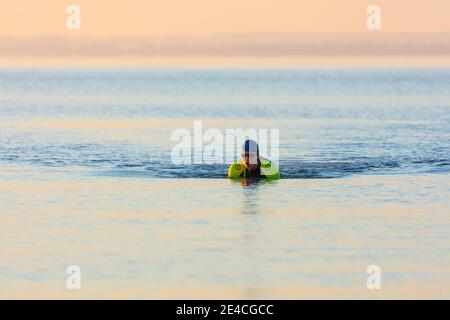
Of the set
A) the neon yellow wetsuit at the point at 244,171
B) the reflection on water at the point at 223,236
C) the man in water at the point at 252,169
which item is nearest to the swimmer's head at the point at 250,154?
the man in water at the point at 252,169

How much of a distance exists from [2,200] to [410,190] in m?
10.1

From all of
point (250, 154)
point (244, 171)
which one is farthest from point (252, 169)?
point (250, 154)

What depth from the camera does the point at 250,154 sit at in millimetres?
33594

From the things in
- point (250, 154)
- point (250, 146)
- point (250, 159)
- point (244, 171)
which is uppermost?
point (250, 146)

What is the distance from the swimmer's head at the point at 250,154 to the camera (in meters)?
33.2

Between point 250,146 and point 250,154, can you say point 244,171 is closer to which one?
point 250,154

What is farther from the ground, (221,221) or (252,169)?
(252,169)

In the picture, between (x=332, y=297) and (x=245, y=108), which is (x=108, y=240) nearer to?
(x=332, y=297)

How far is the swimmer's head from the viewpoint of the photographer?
3316cm

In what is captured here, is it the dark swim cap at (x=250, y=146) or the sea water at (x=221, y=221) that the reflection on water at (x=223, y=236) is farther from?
the dark swim cap at (x=250, y=146)

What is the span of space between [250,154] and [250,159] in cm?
25

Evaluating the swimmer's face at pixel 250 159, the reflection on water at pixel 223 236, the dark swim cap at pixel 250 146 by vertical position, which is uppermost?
the dark swim cap at pixel 250 146

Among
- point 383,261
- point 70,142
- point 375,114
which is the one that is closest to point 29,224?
point 383,261

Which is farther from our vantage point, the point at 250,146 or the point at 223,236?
the point at 250,146
